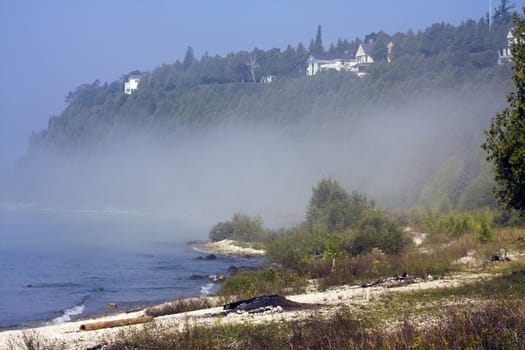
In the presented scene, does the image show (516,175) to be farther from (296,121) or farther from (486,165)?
(296,121)

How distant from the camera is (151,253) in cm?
6688

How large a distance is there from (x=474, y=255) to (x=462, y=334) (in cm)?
2014

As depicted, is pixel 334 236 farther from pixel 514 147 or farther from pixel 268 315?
pixel 268 315

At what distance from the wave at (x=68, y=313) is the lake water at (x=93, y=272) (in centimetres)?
4

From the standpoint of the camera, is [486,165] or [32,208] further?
[32,208]

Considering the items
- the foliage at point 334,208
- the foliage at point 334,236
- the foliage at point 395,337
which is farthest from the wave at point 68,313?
the foliage at point 334,208

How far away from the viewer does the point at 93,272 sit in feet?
174

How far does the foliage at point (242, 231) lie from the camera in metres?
71.8

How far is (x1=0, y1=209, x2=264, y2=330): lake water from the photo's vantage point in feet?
117

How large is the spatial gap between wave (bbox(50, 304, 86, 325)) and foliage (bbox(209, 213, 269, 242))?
116 ft

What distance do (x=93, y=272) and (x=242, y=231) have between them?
75.6ft

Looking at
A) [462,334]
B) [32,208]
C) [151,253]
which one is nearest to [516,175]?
[462,334]

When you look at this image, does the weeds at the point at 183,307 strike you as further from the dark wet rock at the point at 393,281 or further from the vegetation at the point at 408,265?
the dark wet rock at the point at 393,281

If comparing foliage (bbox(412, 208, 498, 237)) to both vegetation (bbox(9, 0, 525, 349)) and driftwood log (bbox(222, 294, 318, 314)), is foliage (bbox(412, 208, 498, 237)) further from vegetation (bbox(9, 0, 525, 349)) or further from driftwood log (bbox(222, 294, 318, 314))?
driftwood log (bbox(222, 294, 318, 314))
